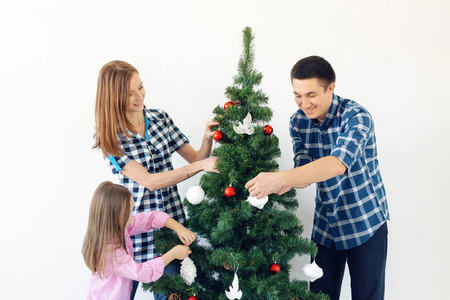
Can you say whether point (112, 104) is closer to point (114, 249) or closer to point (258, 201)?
point (114, 249)

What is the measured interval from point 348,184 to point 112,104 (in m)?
1.04

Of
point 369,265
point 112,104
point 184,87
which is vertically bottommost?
point 369,265

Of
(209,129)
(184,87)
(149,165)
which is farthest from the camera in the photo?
(184,87)

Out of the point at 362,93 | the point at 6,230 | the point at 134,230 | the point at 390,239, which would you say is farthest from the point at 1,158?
the point at 390,239

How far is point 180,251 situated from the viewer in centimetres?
173

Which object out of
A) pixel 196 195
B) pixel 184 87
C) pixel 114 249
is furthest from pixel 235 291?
pixel 184 87

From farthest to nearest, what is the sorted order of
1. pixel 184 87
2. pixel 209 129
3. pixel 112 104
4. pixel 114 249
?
pixel 184 87 < pixel 209 129 < pixel 112 104 < pixel 114 249

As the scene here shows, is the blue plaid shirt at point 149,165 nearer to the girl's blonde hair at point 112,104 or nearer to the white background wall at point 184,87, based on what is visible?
the girl's blonde hair at point 112,104

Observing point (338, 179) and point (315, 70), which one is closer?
point (315, 70)

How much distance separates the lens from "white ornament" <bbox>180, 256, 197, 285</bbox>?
1711mm

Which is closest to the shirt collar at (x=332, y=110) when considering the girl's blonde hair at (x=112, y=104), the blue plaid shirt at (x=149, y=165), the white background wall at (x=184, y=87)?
the white background wall at (x=184, y=87)

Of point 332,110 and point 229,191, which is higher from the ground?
point 332,110

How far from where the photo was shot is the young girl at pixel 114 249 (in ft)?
5.55

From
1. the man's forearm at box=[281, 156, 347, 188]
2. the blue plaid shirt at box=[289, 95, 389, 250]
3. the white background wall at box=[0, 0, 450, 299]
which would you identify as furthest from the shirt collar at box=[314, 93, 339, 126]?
the white background wall at box=[0, 0, 450, 299]
